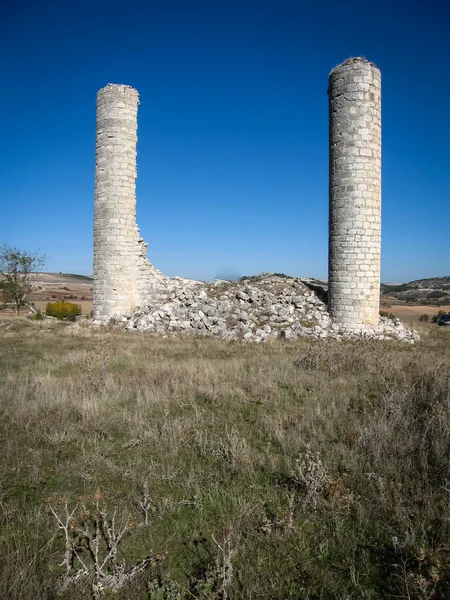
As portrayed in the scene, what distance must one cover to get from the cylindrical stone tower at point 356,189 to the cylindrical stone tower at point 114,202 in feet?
25.2

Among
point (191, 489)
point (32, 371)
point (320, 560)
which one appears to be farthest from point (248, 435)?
point (32, 371)

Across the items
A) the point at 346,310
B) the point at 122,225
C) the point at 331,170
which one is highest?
the point at 331,170

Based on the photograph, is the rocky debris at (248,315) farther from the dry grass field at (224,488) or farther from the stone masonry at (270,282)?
the dry grass field at (224,488)

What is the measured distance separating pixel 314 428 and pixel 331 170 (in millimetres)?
11901

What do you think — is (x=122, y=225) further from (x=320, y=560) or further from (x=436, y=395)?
(x=320, y=560)

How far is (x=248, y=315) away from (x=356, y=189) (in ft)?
18.9

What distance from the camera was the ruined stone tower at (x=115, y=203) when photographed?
16.1 meters

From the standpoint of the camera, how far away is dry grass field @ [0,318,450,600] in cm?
266

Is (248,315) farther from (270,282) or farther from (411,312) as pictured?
(411,312)

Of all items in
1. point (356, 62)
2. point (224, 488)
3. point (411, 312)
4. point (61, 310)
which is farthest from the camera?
point (411, 312)

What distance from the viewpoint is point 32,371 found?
8664mm

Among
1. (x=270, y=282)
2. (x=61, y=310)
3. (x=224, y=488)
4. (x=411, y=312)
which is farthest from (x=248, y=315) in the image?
(x=411, y=312)

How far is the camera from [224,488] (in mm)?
3805

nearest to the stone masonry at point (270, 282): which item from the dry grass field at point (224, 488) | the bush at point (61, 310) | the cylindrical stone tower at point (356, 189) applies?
the cylindrical stone tower at point (356, 189)
